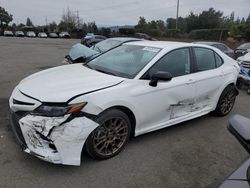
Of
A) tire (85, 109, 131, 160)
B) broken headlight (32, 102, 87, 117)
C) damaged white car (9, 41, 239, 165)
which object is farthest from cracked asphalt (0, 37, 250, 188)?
broken headlight (32, 102, 87, 117)

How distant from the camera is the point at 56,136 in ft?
9.13

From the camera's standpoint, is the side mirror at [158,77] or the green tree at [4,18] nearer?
the side mirror at [158,77]

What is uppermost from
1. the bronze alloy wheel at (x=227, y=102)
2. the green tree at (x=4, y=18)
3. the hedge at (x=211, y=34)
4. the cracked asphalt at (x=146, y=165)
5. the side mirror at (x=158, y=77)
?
the green tree at (x=4, y=18)

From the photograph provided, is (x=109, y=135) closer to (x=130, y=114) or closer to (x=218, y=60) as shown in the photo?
(x=130, y=114)

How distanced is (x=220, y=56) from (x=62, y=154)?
3754 millimetres

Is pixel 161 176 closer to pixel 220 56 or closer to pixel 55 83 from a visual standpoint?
pixel 55 83

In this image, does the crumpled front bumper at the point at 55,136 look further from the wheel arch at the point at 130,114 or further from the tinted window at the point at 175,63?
the tinted window at the point at 175,63

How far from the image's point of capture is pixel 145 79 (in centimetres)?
360

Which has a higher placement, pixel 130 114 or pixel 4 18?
pixel 4 18

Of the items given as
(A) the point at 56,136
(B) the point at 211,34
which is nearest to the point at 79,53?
(A) the point at 56,136

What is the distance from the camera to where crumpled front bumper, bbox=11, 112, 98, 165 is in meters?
2.78

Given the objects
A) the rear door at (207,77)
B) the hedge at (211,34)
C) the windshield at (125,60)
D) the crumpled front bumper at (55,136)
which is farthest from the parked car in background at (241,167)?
the hedge at (211,34)

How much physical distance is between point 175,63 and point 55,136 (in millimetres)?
2323

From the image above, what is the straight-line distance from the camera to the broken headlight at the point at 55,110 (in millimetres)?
2818
